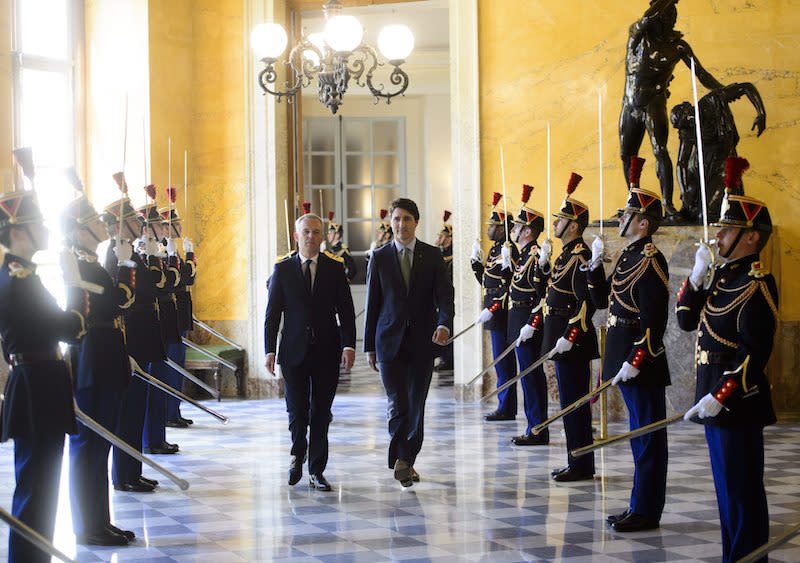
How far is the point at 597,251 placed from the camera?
5852mm

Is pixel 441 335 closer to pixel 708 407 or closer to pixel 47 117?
pixel 708 407

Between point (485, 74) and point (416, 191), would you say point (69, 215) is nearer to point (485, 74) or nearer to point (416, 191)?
point (485, 74)

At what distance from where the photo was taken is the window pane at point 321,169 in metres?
16.8

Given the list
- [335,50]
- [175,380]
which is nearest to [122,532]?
[175,380]

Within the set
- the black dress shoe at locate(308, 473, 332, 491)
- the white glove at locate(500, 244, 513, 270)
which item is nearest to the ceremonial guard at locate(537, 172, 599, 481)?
the black dress shoe at locate(308, 473, 332, 491)

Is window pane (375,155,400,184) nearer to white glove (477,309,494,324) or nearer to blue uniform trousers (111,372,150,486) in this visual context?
white glove (477,309,494,324)

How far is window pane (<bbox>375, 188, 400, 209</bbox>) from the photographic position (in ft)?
56.1

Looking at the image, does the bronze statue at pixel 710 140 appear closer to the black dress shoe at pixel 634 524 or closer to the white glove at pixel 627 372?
the white glove at pixel 627 372

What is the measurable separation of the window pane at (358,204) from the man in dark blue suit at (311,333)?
34.2ft

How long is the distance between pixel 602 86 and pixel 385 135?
24.0 feet

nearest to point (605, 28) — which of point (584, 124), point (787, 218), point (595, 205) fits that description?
point (584, 124)

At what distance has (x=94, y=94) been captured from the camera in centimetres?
1080

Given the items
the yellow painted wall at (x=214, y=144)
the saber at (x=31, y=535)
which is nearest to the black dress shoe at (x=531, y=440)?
the yellow painted wall at (x=214, y=144)

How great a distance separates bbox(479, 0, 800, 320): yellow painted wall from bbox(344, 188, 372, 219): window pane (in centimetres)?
650
